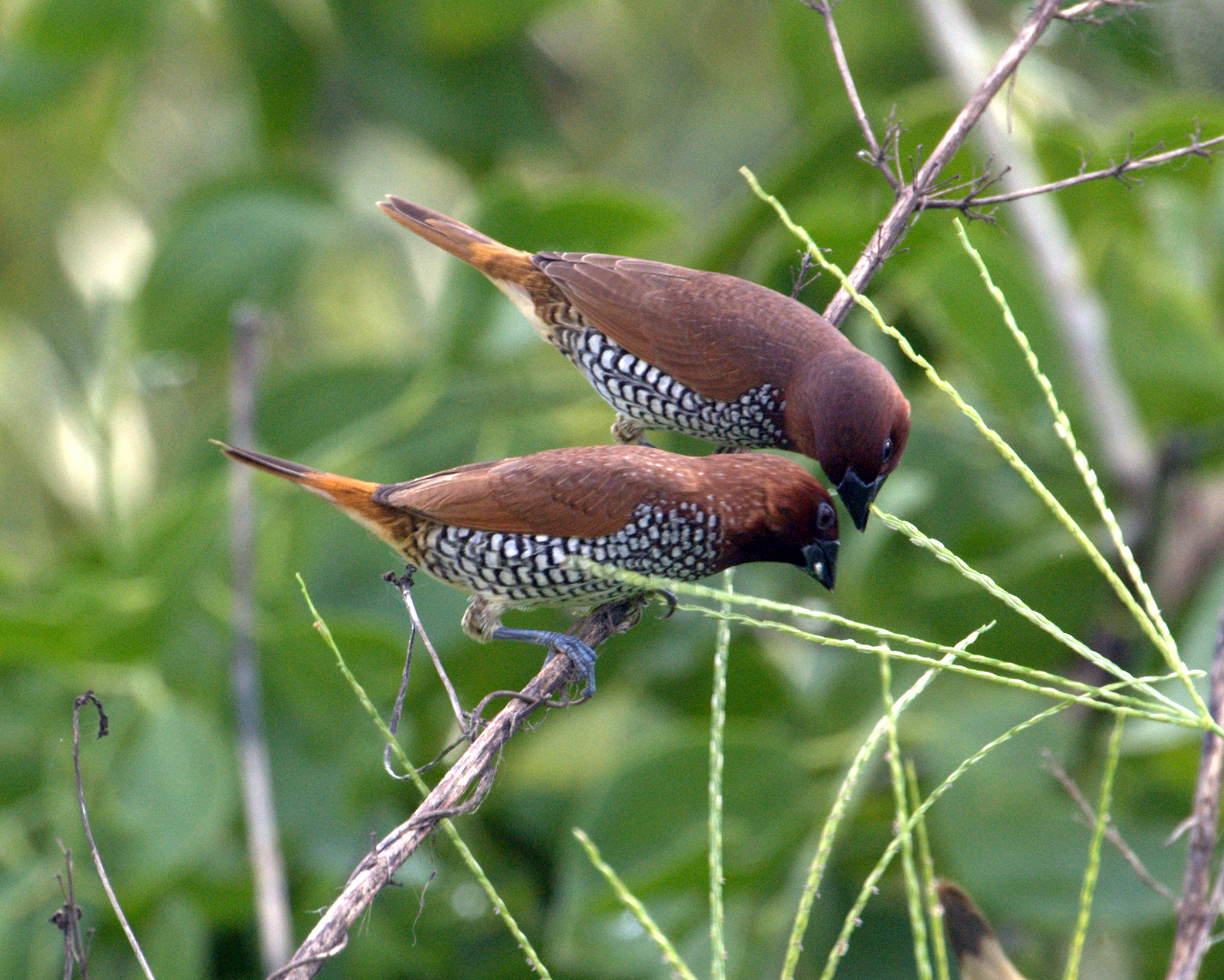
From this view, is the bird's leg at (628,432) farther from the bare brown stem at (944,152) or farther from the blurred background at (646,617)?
the bare brown stem at (944,152)

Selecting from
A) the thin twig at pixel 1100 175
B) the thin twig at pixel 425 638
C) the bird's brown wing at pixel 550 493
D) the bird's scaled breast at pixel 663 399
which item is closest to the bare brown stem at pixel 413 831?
the thin twig at pixel 425 638

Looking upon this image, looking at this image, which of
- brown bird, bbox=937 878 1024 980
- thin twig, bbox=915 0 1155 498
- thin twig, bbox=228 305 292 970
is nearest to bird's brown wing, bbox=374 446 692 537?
thin twig, bbox=228 305 292 970

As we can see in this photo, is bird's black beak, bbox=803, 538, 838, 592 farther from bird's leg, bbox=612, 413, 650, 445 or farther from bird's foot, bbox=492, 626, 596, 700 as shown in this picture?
bird's leg, bbox=612, 413, 650, 445

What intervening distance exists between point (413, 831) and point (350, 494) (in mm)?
837

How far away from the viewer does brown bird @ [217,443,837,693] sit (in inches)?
81.5

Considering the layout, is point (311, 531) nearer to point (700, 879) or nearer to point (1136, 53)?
point (700, 879)

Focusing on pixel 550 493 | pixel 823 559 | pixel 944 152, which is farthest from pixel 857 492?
pixel 944 152

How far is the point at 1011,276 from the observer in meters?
3.19

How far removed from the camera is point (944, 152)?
175cm

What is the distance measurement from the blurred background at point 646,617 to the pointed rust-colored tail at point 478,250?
2.11ft

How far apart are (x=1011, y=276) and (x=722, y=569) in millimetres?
1461

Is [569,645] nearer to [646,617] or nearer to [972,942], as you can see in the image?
[972,942]

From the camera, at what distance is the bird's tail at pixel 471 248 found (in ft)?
7.79

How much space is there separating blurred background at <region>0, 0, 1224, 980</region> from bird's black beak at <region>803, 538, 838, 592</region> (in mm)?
864
